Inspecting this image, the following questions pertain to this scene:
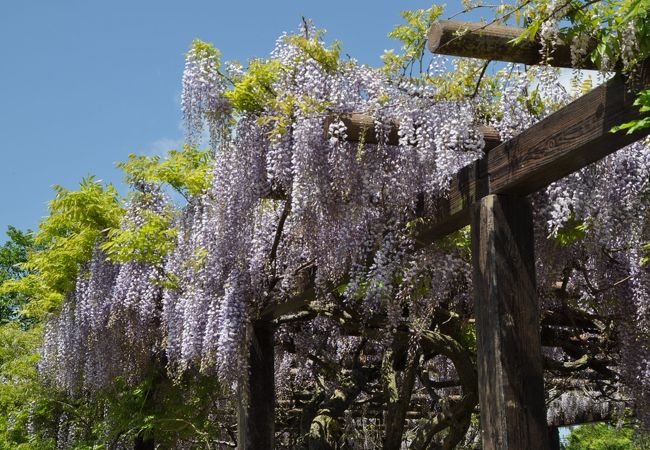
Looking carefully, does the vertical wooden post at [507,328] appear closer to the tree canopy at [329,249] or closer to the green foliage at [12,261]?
the tree canopy at [329,249]

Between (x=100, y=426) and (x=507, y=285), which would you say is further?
(x=100, y=426)

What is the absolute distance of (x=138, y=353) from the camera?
25.6 ft

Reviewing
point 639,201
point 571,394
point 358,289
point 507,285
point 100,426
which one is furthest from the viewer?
point 571,394

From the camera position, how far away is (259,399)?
21.1 ft

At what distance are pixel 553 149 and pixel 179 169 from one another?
4.16m

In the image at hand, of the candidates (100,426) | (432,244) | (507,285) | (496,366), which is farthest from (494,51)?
(100,426)

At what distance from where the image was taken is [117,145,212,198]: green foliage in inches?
259

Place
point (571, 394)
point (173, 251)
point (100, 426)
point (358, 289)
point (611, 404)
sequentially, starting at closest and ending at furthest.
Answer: point (358, 289) < point (173, 251) < point (100, 426) < point (611, 404) < point (571, 394)

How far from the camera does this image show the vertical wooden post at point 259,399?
6.35 m

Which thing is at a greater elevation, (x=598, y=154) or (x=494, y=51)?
(x=494, y=51)

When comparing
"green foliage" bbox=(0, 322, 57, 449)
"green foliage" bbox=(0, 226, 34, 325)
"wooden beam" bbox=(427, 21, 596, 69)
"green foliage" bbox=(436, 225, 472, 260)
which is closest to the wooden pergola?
"wooden beam" bbox=(427, 21, 596, 69)

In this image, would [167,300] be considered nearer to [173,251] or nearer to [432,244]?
[173,251]

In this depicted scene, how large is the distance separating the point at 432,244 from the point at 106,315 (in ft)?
12.7

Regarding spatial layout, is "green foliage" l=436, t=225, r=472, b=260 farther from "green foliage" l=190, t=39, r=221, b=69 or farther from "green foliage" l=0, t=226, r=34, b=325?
"green foliage" l=0, t=226, r=34, b=325
